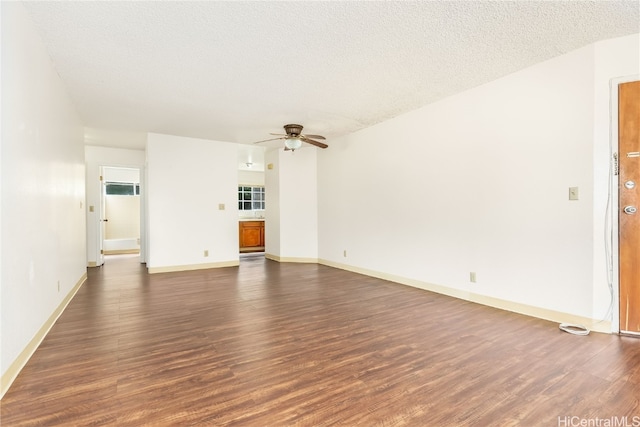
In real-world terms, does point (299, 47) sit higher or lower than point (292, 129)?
higher

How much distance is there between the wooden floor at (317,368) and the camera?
5.29ft

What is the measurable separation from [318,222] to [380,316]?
12.0ft

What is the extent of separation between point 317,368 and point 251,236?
726 centimetres

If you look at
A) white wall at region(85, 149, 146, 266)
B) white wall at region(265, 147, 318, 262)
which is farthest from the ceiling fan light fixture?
white wall at region(85, 149, 146, 266)

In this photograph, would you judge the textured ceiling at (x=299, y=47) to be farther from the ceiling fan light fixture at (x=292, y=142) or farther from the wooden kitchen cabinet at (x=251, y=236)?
the wooden kitchen cabinet at (x=251, y=236)

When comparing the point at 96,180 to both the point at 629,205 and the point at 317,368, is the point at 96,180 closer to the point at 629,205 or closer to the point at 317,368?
the point at 317,368

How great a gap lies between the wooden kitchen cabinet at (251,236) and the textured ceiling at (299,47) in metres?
5.02

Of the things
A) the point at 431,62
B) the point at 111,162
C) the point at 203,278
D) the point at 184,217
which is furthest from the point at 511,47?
the point at 111,162

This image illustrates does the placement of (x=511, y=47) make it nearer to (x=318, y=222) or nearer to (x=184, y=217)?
(x=318, y=222)

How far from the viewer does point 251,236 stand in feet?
29.7

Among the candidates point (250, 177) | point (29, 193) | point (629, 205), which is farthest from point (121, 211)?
point (629, 205)

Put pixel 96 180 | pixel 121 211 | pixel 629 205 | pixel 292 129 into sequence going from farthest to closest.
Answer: pixel 121 211 < pixel 96 180 < pixel 292 129 < pixel 629 205

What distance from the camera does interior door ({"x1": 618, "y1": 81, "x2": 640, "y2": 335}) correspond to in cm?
260

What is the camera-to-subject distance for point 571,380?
1932mm
